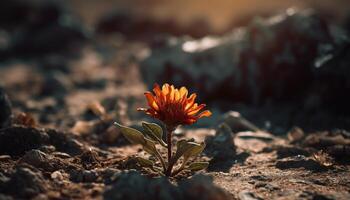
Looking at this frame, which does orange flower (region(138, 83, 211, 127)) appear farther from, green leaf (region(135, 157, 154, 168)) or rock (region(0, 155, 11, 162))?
rock (region(0, 155, 11, 162))

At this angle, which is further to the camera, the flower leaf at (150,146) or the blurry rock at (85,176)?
the flower leaf at (150,146)

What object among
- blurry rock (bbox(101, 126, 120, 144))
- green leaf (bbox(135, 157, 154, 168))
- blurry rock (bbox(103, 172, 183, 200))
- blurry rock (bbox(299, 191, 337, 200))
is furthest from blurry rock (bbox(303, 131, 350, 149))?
blurry rock (bbox(103, 172, 183, 200))

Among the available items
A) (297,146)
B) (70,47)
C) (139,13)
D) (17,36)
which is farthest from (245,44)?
(139,13)

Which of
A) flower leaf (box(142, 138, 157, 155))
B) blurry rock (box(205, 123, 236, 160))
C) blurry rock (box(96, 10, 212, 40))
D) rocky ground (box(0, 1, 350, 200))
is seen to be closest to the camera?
rocky ground (box(0, 1, 350, 200))

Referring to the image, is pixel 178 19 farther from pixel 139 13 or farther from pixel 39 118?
pixel 39 118

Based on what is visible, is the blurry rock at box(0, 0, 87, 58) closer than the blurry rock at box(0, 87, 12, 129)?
No

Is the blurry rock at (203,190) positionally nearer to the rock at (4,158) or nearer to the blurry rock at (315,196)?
the blurry rock at (315,196)

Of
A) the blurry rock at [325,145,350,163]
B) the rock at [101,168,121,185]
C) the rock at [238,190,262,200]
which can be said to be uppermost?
the rock at [101,168,121,185]

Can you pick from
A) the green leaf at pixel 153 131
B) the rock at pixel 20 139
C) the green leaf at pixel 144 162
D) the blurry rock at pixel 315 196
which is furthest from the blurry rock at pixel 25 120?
the blurry rock at pixel 315 196
